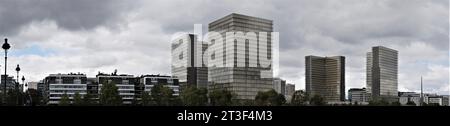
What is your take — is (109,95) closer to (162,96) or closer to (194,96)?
(162,96)

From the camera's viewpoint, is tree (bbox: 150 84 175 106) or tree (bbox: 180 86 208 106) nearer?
tree (bbox: 180 86 208 106)

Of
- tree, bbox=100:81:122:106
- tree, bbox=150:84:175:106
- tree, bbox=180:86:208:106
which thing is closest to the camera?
tree, bbox=100:81:122:106

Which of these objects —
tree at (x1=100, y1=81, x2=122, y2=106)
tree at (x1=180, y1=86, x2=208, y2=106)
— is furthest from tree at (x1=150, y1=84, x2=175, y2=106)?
tree at (x1=100, y1=81, x2=122, y2=106)

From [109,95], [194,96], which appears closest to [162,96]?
[194,96]

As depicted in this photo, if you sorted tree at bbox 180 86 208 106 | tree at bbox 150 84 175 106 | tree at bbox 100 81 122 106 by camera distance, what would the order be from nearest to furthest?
tree at bbox 100 81 122 106 < tree at bbox 180 86 208 106 < tree at bbox 150 84 175 106

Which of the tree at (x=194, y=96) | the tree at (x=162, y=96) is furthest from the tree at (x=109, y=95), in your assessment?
the tree at (x=194, y=96)

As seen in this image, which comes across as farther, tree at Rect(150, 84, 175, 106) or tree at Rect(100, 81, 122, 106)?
tree at Rect(150, 84, 175, 106)

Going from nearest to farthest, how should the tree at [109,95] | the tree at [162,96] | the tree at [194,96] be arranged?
1. the tree at [109,95]
2. the tree at [194,96]
3. the tree at [162,96]

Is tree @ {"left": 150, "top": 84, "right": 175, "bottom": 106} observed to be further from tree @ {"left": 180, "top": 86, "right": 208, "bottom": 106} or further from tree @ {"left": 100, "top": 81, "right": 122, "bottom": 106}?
tree @ {"left": 100, "top": 81, "right": 122, "bottom": 106}

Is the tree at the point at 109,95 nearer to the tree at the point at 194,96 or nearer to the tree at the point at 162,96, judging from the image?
the tree at the point at 162,96
